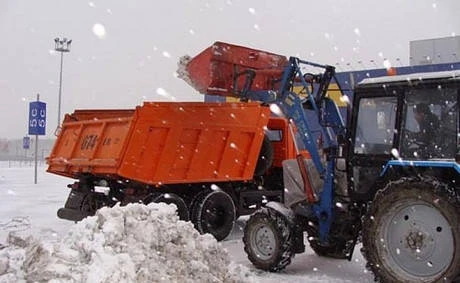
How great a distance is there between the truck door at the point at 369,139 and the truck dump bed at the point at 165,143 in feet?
11.0

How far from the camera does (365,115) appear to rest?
599 centimetres

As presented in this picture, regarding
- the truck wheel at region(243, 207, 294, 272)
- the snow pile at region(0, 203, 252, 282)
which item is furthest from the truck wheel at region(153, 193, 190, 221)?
the snow pile at region(0, 203, 252, 282)

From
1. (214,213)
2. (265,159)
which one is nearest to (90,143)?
(214,213)

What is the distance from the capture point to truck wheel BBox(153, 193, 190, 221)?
335 inches

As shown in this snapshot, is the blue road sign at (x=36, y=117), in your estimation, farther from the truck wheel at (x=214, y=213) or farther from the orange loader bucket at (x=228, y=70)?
the orange loader bucket at (x=228, y=70)

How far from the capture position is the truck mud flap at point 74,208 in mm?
8970

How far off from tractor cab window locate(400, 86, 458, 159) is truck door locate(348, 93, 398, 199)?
160mm

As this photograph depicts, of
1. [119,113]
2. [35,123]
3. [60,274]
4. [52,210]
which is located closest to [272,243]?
[60,274]

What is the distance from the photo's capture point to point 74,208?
9.22 meters

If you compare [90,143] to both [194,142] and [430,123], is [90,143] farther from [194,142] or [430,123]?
A: [430,123]

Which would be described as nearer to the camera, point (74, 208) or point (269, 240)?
point (269, 240)

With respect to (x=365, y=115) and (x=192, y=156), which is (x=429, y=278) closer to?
(x=365, y=115)

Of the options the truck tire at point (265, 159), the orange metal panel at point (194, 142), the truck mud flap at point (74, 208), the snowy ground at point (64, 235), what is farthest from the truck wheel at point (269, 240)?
the truck mud flap at point (74, 208)

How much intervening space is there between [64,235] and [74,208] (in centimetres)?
66
